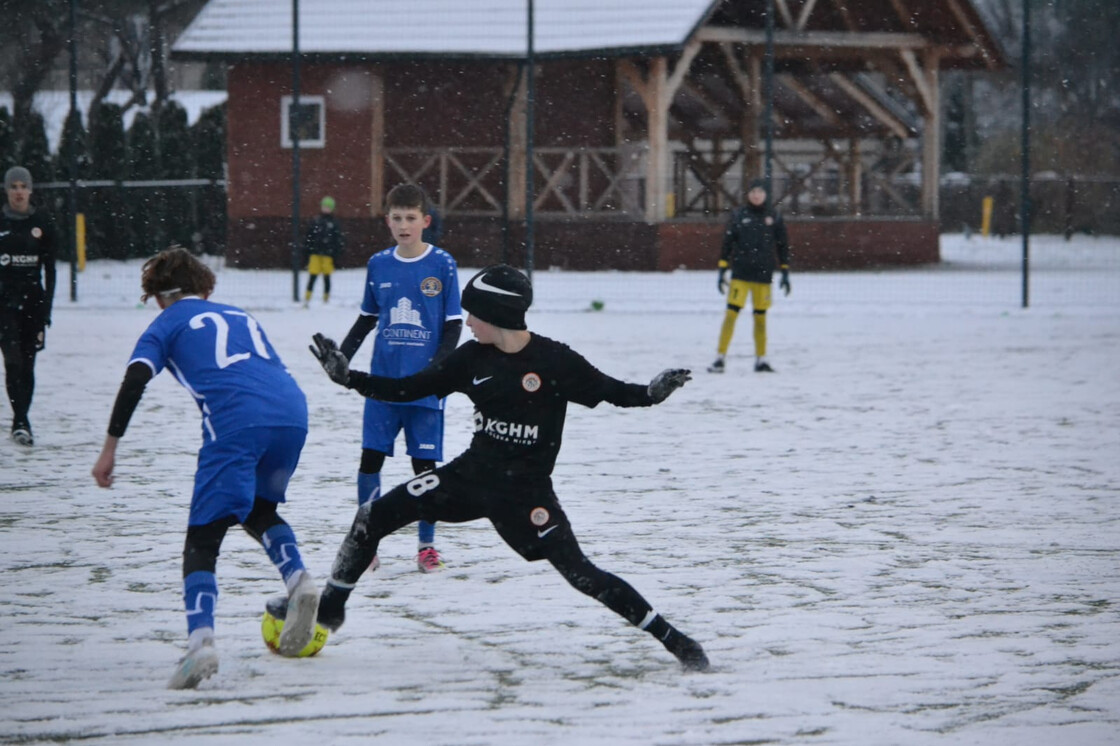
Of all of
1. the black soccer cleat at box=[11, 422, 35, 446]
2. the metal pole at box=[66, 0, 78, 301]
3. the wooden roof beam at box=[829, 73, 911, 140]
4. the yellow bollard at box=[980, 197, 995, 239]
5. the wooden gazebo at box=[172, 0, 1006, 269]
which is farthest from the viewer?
the yellow bollard at box=[980, 197, 995, 239]

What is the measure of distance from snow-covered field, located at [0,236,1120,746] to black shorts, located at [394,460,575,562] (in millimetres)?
417

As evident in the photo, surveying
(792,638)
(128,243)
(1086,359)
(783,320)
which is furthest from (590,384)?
(128,243)

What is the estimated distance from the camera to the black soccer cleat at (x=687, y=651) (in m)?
5.25

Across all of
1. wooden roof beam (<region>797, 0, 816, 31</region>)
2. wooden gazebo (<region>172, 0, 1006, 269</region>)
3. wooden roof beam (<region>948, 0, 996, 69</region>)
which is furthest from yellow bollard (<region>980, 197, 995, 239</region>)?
wooden roof beam (<region>797, 0, 816, 31</region>)

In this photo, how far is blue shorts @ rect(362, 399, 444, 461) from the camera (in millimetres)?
7074

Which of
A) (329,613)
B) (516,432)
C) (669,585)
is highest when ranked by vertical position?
(516,432)

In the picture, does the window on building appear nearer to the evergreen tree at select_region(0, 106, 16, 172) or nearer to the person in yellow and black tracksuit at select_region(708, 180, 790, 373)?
the evergreen tree at select_region(0, 106, 16, 172)

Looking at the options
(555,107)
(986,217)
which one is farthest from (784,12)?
(986,217)

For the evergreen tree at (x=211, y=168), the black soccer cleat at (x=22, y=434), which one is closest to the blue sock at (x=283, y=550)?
the black soccer cleat at (x=22, y=434)

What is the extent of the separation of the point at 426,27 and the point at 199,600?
2682 cm

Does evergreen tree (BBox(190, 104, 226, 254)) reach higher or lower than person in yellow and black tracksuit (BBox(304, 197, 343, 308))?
higher

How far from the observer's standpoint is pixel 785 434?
11.2 meters

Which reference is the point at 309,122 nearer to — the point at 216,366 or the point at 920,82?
the point at 920,82

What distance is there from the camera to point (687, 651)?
207 inches
